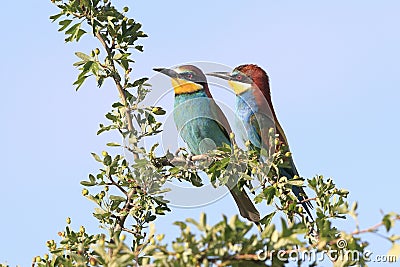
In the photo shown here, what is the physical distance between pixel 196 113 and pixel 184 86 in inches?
8.7

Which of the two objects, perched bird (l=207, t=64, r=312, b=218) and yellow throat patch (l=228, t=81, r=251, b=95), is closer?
perched bird (l=207, t=64, r=312, b=218)

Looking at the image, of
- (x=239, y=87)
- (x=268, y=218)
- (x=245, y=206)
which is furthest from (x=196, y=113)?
(x=268, y=218)

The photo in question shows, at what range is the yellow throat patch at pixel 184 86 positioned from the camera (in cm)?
536

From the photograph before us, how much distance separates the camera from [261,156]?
3426mm

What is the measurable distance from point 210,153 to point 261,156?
24 cm

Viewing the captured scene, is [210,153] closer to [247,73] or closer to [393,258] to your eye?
[393,258]

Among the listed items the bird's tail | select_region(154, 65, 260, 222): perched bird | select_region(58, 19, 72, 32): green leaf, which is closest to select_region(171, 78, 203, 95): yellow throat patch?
select_region(154, 65, 260, 222): perched bird

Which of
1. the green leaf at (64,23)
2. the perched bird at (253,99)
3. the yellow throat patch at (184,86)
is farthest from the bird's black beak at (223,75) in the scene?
the green leaf at (64,23)

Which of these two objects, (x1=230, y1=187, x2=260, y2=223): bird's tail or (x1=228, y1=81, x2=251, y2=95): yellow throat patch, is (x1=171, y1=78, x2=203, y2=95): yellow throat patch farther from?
(x1=230, y1=187, x2=260, y2=223): bird's tail

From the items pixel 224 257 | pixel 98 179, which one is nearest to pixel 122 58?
pixel 98 179

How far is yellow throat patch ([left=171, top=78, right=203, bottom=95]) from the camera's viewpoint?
536 centimetres

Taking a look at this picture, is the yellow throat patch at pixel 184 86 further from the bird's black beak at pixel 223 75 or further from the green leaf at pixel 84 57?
the green leaf at pixel 84 57

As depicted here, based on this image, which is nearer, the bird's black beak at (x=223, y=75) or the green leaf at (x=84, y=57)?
the green leaf at (x=84, y=57)

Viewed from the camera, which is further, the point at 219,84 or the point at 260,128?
the point at 219,84
